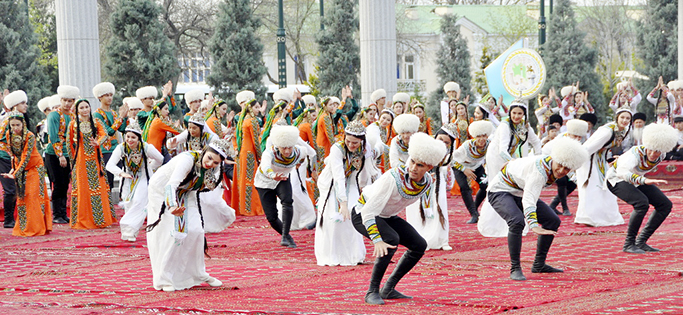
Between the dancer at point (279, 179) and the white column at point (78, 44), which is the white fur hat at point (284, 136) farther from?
the white column at point (78, 44)

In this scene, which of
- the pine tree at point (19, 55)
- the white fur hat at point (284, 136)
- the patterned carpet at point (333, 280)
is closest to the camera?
the patterned carpet at point (333, 280)

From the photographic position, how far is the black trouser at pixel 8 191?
12.2 m

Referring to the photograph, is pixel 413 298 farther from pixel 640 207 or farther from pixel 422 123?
pixel 422 123

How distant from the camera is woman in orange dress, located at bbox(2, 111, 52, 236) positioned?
11.7 metres

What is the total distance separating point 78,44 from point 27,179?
3.74 m

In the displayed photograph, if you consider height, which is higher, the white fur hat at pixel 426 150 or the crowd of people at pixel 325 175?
the white fur hat at pixel 426 150

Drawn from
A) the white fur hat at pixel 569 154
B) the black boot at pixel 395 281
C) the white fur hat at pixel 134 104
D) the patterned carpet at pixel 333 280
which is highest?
the white fur hat at pixel 134 104

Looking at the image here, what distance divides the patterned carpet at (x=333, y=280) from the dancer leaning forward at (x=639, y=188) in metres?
0.23

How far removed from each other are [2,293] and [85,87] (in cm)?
769

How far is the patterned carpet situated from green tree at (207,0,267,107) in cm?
1233

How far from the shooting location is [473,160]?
1166cm

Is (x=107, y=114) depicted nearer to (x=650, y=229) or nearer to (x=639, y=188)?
(x=639, y=188)

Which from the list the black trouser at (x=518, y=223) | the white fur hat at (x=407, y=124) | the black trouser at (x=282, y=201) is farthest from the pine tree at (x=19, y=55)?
the black trouser at (x=518, y=223)

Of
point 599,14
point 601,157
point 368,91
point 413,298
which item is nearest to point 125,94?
point 368,91
